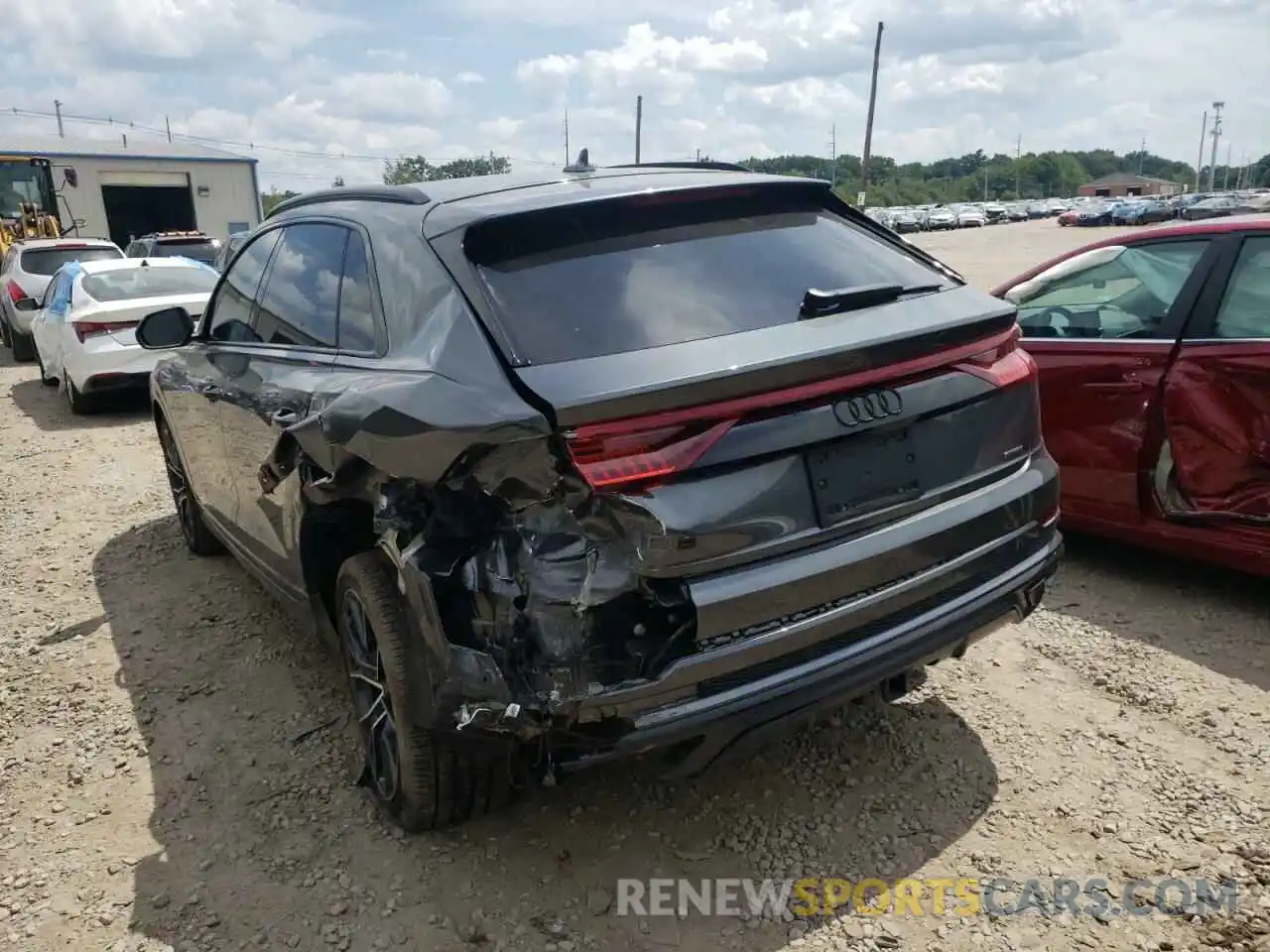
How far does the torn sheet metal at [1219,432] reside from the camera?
3.80m

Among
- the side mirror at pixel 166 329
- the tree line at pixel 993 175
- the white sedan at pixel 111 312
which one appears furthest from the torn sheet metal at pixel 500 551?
the tree line at pixel 993 175

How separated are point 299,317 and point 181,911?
1950mm

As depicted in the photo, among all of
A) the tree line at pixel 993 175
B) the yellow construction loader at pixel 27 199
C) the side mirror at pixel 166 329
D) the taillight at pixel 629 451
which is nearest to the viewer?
the taillight at pixel 629 451

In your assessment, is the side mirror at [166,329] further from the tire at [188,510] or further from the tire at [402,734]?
the tire at [402,734]

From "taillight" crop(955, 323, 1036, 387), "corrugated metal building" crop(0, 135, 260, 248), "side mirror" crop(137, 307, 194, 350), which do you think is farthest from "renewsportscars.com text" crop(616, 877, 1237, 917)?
"corrugated metal building" crop(0, 135, 260, 248)

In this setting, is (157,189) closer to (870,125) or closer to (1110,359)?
(870,125)

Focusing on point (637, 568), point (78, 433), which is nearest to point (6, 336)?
point (78, 433)

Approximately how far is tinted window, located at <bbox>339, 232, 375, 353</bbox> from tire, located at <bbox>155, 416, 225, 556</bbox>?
245cm

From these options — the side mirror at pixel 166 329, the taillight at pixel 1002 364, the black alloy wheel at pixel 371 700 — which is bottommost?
the black alloy wheel at pixel 371 700

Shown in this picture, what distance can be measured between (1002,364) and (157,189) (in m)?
41.1

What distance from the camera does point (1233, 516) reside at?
3916 millimetres

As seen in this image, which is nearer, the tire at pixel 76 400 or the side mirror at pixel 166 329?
the side mirror at pixel 166 329

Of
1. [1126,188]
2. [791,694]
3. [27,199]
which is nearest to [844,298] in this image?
[791,694]

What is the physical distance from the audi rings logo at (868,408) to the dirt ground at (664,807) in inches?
48.6
